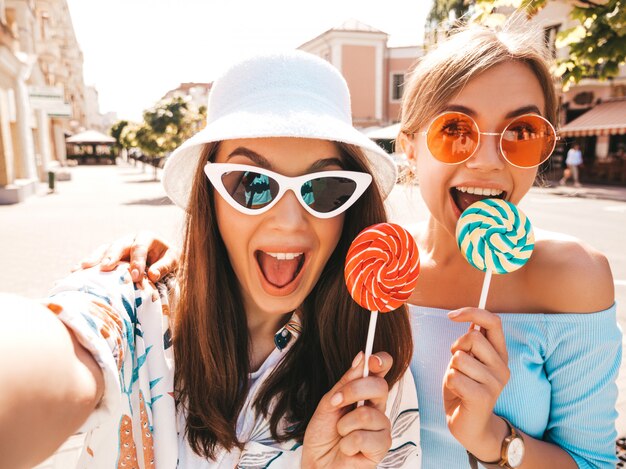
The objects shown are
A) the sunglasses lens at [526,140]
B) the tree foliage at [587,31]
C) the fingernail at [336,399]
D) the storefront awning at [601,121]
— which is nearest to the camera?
the fingernail at [336,399]

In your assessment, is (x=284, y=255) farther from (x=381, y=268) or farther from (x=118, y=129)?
(x=118, y=129)

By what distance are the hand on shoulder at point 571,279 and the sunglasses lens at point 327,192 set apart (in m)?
0.80

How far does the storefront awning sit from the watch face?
22.0m

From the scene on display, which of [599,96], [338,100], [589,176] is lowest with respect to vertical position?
[589,176]

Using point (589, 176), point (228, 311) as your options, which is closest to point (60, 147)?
point (589, 176)

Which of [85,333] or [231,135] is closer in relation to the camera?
[85,333]

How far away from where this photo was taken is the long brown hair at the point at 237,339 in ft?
5.03

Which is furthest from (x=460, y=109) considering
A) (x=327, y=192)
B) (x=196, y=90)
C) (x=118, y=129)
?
(x=196, y=90)

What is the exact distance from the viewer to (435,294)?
1.97m

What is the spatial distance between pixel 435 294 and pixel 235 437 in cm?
102

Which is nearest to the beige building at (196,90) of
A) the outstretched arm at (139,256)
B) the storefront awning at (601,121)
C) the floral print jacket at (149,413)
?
the storefront awning at (601,121)

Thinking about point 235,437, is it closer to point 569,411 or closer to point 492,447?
point 492,447

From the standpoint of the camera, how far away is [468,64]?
1.74 meters

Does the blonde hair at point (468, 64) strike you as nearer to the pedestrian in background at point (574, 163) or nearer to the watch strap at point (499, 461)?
the watch strap at point (499, 461)
